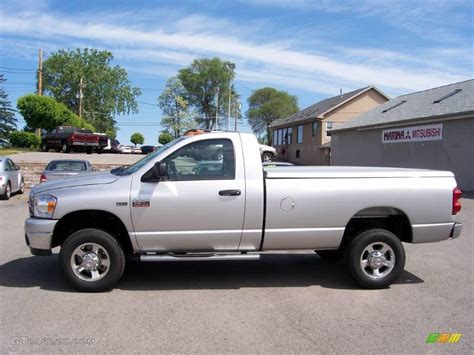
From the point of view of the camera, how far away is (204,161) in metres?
5.83

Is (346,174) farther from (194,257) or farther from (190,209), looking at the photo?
(194,257)

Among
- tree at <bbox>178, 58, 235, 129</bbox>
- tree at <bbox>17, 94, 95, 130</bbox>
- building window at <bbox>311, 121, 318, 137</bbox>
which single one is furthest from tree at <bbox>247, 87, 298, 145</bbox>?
tree at <bbox>17, 94, 95, 130</bbox>

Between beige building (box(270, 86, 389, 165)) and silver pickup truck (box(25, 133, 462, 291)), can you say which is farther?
beige building (box(270, 86, 389, 165))

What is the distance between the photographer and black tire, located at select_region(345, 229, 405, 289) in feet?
19.2

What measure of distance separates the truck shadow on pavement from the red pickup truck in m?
27.5

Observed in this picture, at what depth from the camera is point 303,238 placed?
19.0 ft

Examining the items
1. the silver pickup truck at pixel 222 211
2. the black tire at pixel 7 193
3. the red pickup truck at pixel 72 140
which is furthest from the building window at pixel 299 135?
the silver pickup truck at pixel 222 211

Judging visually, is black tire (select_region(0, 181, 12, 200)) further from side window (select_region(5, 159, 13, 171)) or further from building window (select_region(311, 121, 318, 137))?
building window (select_region(311, 121, 318, 137))

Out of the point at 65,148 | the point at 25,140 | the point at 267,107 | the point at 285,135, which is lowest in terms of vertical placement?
the point at 65,148

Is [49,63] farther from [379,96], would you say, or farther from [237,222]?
[237,222]

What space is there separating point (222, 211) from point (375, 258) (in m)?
2.05

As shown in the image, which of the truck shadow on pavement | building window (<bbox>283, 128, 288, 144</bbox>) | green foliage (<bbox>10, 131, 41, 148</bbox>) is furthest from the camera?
building window (<bbox>283, 128, 288, 144</bbox>)

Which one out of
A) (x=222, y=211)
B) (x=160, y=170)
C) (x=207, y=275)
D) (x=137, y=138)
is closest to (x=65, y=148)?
(x=207, y=275)

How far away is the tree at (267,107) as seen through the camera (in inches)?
3482
